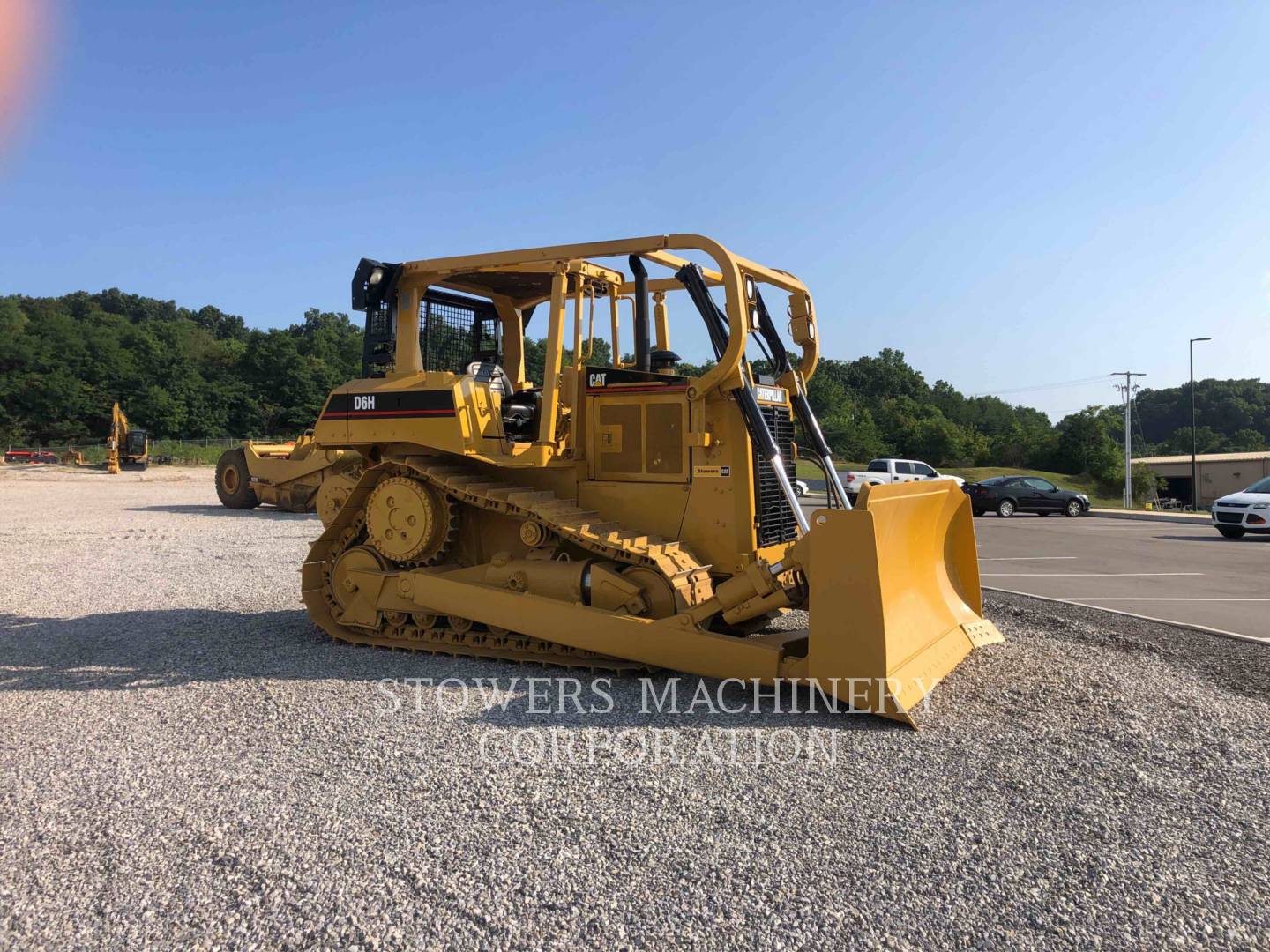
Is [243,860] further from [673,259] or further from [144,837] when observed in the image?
[673,259]

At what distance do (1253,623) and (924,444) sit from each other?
56.1 meters

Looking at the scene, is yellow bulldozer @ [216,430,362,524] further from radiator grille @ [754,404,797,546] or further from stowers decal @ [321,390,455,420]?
radiator grille @ [754,404,797,546]

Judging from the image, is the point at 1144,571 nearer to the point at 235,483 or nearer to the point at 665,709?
the point at 665,709

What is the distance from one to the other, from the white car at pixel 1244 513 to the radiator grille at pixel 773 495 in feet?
52.5

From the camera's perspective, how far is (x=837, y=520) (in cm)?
491

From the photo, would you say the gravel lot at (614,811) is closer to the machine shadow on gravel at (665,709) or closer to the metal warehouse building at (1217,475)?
the machine shadow on gravel at (665,709)

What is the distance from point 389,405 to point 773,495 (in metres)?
3.32

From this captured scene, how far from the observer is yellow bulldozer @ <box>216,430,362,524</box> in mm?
18703

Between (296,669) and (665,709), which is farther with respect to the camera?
(296,669)

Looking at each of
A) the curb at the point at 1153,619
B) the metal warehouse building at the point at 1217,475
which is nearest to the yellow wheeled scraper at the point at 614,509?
the curb at the point at 1153,619

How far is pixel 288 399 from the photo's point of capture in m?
78.3

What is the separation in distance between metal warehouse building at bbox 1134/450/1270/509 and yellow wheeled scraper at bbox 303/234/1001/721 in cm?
5760

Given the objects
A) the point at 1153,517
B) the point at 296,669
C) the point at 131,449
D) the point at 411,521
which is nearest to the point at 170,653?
the point at 296,669

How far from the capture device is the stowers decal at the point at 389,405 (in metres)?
6.65
